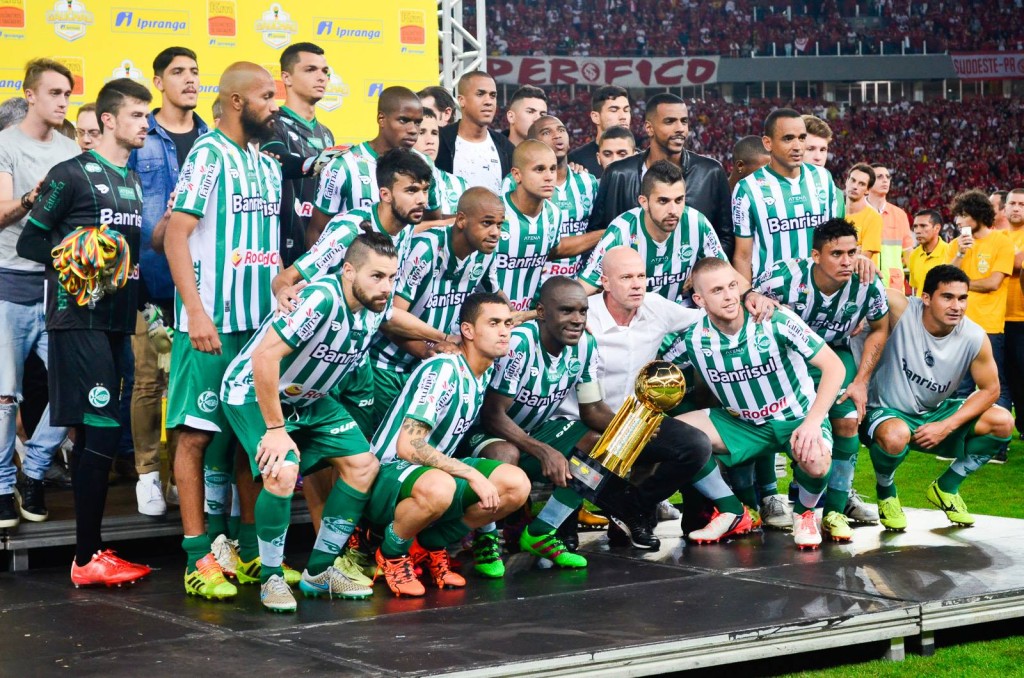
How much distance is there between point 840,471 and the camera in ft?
20.2

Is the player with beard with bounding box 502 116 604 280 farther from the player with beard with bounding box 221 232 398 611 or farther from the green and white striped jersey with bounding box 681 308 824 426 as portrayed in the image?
the player with beard with bounding box 221 232 398 611

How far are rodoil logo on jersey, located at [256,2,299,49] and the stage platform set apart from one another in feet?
16.3

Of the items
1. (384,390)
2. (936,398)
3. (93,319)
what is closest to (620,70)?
(936,398)

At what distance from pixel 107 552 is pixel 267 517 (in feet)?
3.11

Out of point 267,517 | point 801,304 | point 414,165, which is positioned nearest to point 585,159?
point 801,304

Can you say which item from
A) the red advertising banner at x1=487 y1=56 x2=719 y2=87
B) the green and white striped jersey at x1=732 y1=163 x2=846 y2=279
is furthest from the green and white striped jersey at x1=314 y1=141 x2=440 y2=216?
the red advertising banner at x1=487 y1=56 x2=719 y2=87

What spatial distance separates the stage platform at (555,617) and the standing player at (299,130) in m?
1.67

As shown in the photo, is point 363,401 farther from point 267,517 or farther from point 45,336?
point 45,336

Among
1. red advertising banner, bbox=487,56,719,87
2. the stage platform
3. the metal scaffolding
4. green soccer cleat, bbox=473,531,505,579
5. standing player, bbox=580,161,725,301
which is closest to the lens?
the stage platform

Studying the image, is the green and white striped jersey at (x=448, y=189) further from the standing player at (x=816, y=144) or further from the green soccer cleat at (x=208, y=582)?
the standing player at (x=816, y=144)

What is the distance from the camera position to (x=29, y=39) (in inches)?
344

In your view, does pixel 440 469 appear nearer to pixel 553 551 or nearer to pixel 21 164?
pixel 553 551

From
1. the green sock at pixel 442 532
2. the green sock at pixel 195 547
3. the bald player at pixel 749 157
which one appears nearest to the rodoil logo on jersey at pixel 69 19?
the bald player at pixel 749 157

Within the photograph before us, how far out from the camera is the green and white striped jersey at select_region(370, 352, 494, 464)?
5.03 meters
